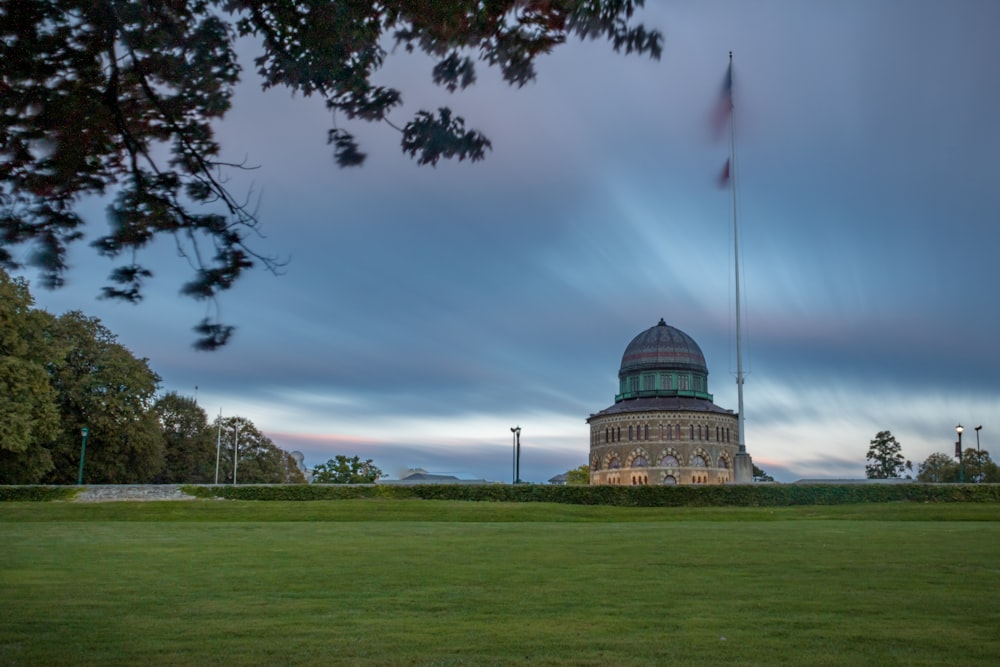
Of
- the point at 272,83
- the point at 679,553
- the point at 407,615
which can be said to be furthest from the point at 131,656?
the point at 679,553

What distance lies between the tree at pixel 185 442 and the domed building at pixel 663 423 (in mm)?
38925

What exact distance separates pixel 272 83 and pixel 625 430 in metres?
77.2

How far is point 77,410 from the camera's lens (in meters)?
56.0

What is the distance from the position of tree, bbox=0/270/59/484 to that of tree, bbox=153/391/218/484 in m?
21.9

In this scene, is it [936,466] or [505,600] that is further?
[936,466]

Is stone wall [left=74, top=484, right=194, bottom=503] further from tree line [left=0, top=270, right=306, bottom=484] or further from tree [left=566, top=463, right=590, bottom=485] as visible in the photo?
tree [left=566, top=463, right=590, bottom=485]

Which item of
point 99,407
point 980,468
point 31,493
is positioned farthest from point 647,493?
point 980,468

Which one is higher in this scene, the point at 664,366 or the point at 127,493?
the point at 664,366

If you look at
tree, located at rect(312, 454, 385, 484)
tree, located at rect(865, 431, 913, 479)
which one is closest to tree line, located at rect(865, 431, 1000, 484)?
tree, located at rect(865, 431, 913, 479)

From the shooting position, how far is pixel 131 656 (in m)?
7.23

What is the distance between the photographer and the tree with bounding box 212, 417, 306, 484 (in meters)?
81.8

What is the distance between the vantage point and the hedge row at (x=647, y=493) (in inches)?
1752

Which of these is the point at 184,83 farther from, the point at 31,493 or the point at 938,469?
the point at 938,469

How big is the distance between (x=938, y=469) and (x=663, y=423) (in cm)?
3705
